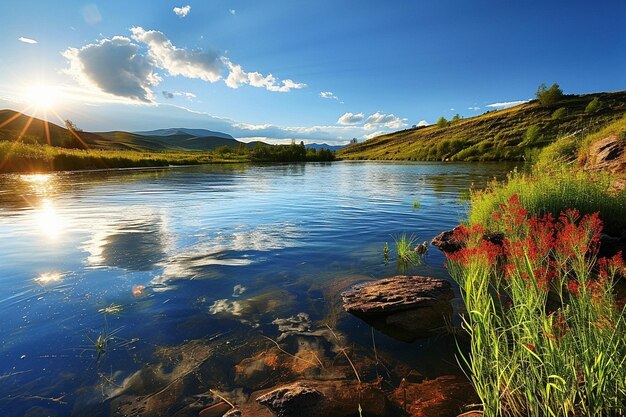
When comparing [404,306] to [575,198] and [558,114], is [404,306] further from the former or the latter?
[558,114]

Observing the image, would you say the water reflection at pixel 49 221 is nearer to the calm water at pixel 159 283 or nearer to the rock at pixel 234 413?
the calm water at pixel 159 283

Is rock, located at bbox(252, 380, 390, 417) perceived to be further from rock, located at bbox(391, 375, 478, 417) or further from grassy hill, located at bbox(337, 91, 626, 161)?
grassy hill, located at bbox(337, 91, 626, 161)

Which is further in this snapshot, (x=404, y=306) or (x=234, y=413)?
(x=404, y=306)

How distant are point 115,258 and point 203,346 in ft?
23.7

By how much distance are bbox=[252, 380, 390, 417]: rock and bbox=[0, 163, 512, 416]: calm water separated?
1227 mm

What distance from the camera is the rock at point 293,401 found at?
4711 mm

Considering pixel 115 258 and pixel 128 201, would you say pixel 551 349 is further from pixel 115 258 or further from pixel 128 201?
pixel 128 201

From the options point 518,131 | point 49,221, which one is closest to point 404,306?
point 49,221

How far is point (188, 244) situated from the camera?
1349 cm

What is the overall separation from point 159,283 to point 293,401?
632 cm

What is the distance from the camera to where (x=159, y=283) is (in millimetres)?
9438

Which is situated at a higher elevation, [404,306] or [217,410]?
[404,306]

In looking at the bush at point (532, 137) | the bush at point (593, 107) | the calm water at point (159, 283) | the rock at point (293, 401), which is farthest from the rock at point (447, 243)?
the bush at point (593, 107)

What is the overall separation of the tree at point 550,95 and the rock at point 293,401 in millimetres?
176634
